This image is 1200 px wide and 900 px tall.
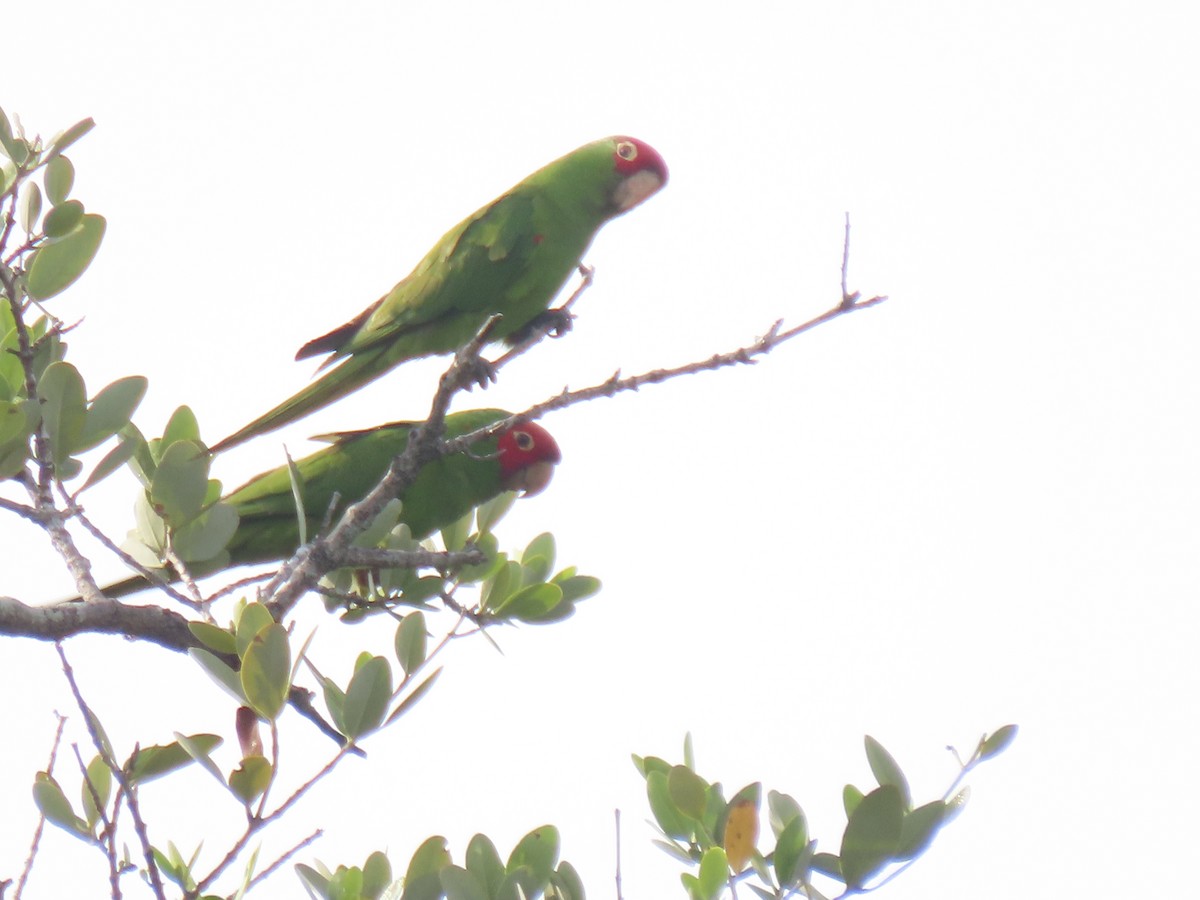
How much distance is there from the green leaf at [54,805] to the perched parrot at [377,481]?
149cm

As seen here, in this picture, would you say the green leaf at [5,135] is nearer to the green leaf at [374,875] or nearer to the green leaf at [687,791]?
the green leaf at [374,875]

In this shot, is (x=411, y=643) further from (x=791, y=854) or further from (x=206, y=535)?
(x=791, y=854)

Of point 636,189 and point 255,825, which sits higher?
point 636,189

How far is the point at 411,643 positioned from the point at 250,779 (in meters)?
0.47

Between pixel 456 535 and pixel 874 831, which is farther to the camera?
pixel 456 535

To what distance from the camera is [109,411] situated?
242 centimetres

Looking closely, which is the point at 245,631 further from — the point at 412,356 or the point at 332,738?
the point at 412,356

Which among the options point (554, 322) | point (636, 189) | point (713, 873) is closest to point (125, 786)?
point (713, 873)

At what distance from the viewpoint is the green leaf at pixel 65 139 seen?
9.35ft

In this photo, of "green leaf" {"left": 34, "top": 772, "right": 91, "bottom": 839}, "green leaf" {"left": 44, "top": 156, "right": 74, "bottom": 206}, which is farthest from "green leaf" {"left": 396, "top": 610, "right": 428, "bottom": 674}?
"green leaf" {"left": 44, "top": 156, "right": 74, "bottom": 206}

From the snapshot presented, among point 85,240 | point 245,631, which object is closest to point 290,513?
point 85,240

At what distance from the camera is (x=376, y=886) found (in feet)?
8.07

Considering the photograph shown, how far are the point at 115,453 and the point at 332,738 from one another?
730 mm

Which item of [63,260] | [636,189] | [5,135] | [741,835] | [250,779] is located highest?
[636,189]
